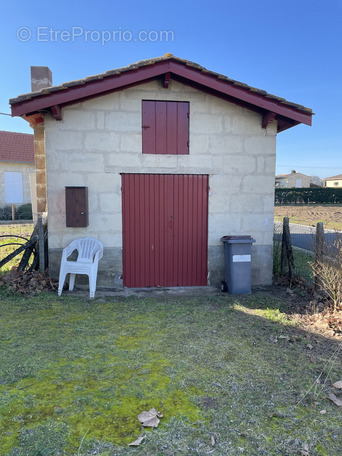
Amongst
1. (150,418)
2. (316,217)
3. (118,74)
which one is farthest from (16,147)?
(150,418)

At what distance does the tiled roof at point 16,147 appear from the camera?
24.3 meters

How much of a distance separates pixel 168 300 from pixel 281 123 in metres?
4.79

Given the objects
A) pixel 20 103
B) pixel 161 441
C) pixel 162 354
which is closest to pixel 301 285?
pixel 162 354

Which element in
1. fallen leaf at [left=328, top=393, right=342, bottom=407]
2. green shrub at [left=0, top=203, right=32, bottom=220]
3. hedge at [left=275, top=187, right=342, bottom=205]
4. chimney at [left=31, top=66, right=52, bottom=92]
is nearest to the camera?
fallen leaf at [left=328, top=393, right=342, bottom=407]

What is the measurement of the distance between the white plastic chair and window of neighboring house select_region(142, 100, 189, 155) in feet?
7.54

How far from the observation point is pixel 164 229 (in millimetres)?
7211

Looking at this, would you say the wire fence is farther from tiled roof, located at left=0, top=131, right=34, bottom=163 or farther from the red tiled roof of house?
tiled roof, located at left=0, top=131, right=34, bottom=163

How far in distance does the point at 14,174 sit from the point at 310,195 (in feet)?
104

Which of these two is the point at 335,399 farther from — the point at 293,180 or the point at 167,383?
the point at 293,180

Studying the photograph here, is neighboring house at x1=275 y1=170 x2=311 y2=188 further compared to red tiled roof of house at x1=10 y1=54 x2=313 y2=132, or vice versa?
neighboring house at x1=275 y1=170 x2=311 y2=188

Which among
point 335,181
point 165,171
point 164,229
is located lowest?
point 164,229

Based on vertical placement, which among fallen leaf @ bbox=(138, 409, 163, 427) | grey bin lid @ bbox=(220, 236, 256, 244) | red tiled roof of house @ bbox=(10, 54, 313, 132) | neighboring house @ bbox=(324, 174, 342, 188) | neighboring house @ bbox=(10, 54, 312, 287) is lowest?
fallen leaf @ bbox=(138, 409, 163, 427)

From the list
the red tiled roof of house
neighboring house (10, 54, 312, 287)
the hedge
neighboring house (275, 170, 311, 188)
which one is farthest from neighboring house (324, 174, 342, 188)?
the red tiled roof of house

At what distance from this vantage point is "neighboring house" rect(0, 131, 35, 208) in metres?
24.0
